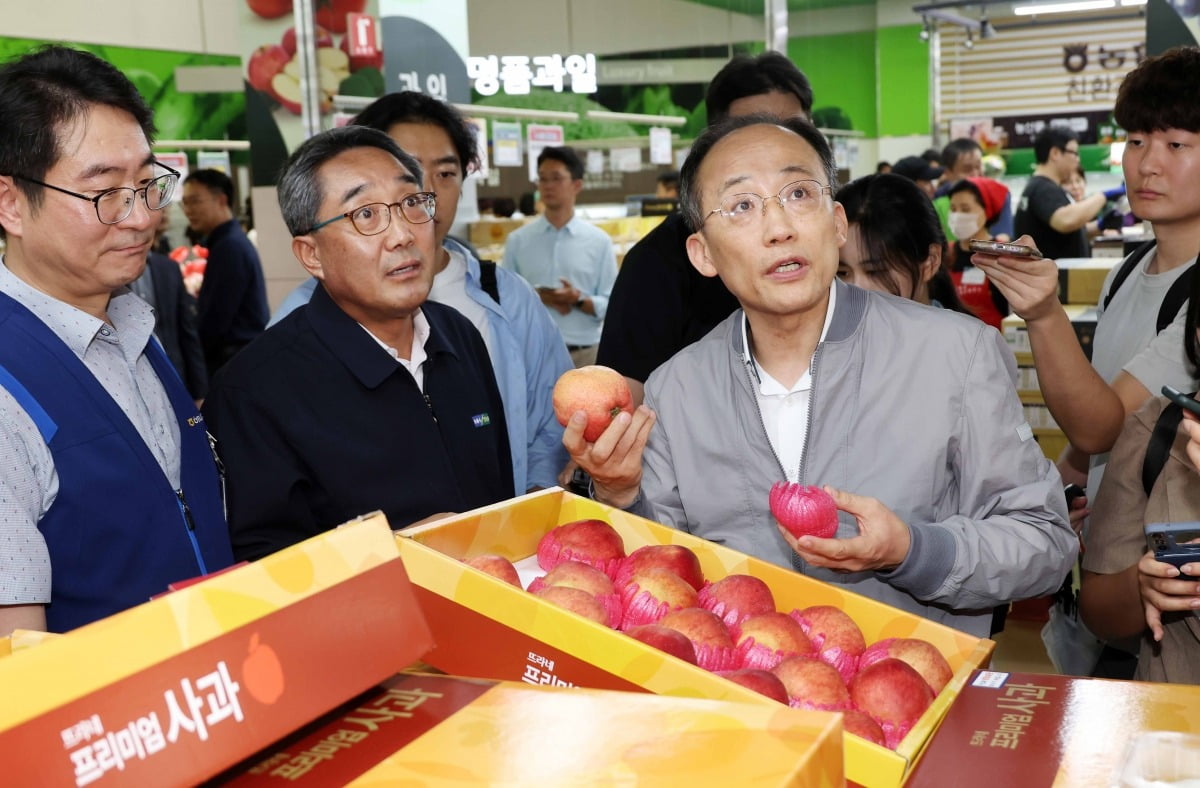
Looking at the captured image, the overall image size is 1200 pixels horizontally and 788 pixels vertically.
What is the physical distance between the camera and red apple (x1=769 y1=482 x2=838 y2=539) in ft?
5.30

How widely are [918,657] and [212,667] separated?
0.87 metres

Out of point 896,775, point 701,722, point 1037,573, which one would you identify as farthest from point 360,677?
point 1037,573

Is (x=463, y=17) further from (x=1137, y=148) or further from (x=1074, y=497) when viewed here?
(x=1074, y=497)

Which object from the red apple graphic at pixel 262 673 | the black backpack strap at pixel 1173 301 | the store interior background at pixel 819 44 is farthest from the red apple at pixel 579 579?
the store interior background at pixel 819 44

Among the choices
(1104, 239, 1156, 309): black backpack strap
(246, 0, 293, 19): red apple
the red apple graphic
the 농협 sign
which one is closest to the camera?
the red apple graphic

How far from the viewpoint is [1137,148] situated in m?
3.01

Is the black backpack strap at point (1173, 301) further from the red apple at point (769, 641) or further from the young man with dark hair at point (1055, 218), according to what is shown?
the young man with dark hair at point (1055, 218)

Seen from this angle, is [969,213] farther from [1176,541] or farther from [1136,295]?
[1176,541]

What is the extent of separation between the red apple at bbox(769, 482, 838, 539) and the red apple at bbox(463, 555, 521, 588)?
1.34 feet

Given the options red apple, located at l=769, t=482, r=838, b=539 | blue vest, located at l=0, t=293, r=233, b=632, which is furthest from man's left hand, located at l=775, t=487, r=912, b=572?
blue vest, located at l=0, t=293, r=233, b=632

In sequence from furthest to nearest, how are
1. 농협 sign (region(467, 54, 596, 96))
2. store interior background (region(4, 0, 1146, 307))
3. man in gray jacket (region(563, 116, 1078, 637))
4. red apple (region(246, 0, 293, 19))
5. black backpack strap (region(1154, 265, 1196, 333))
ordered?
store interior background (region(4, 0, 1146, 307))
농협 sign (region(467, 54, 596, 96))
red apple (region(246, 0, 293, 19))
black backpack strap (region(1154, 265, 1196, 333))
man in gray jacket (region(563, 116, 1078, 637))

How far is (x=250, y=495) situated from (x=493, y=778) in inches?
52.6

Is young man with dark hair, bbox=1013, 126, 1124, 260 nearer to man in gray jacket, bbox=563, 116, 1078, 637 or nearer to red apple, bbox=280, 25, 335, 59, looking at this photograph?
red apple, bbox=280, 25, 335, 59

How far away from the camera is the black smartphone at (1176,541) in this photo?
63.6 inches
